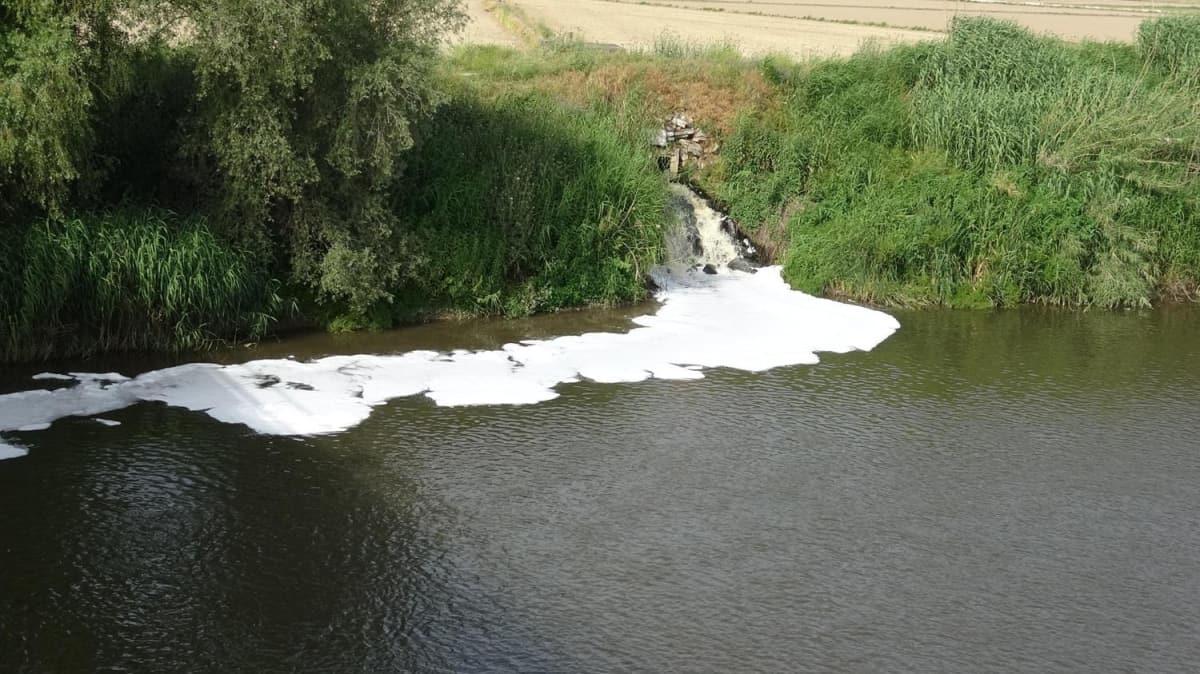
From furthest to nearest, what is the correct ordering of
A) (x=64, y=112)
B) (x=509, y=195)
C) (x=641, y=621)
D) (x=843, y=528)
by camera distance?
(x=509, y=195)
(x=64, y=112)
(x=843, y=528)
(x=641, y=621)

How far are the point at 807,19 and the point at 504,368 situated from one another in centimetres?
2535

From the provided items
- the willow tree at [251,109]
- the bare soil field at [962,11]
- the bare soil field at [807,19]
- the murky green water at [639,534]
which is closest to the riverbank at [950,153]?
the bare soil field at [807,19]

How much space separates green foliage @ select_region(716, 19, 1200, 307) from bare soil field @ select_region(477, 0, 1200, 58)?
396cm

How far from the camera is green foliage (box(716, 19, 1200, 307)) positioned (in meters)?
18.5

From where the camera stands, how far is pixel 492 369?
1467 cm

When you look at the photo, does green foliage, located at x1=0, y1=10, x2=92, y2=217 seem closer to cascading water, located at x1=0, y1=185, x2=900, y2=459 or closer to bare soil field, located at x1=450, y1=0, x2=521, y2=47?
cascading water, located at x1=0, y1=185, x2=900, y2=459

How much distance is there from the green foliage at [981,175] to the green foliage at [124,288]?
29.0 feet

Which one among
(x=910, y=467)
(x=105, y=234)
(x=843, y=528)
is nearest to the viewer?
(x=843, y=528)

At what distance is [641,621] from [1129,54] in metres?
19.4

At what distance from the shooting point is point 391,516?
34.0 feet

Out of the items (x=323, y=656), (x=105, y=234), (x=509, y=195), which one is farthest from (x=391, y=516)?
(x=509, y=195)

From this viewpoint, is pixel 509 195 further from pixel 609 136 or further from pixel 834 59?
pixel 834 59

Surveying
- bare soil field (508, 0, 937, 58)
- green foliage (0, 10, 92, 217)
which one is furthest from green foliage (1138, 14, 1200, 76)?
green foliage (0, 10, 92, 217)

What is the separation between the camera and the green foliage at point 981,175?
1848 cm
